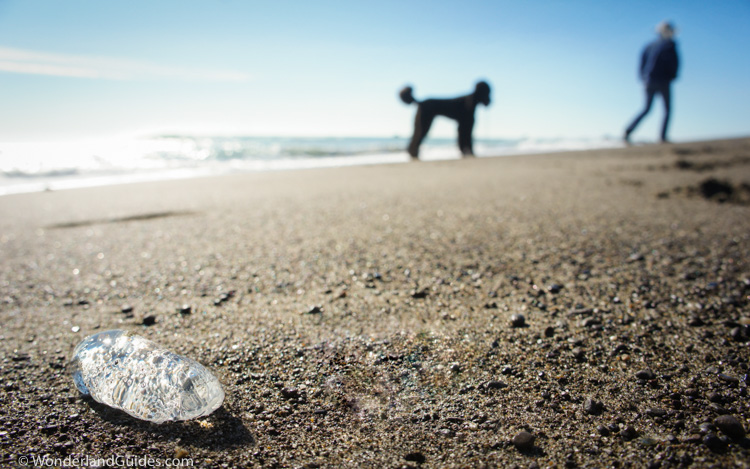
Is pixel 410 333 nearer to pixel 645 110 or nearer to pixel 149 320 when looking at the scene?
pixel 149 320

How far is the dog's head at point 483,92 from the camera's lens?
13.3 ft

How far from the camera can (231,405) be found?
93cm

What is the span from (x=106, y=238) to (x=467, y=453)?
2335 mm

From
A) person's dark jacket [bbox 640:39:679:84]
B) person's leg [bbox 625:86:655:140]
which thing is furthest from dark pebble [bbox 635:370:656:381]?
person's leg [bbox 625:86:655:140]

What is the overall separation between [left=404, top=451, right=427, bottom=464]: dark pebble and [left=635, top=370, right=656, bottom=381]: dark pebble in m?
0.57

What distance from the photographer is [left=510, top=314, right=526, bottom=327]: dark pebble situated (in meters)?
1.22

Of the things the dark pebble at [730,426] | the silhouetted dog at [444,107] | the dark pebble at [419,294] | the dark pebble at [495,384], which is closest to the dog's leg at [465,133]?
the silhouetted dog at [444,107]

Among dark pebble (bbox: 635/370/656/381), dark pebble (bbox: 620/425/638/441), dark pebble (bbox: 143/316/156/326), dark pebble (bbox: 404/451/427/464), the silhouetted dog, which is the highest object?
the silhouetted dog

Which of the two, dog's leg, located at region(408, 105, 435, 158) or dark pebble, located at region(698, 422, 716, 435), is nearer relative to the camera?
dark pebble, located at region(698, 422, 716, 435)

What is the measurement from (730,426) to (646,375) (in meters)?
0.20

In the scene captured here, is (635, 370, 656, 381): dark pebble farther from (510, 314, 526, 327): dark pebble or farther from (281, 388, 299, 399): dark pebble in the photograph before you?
(281, 388, 299, 399): dark pebble

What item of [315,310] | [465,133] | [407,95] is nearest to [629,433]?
[315,310]

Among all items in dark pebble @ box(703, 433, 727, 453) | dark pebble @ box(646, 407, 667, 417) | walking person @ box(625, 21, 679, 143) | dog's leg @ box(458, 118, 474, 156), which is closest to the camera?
dark pebble @ box(703, 433, 727, 453)

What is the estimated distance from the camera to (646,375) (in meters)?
0.97
